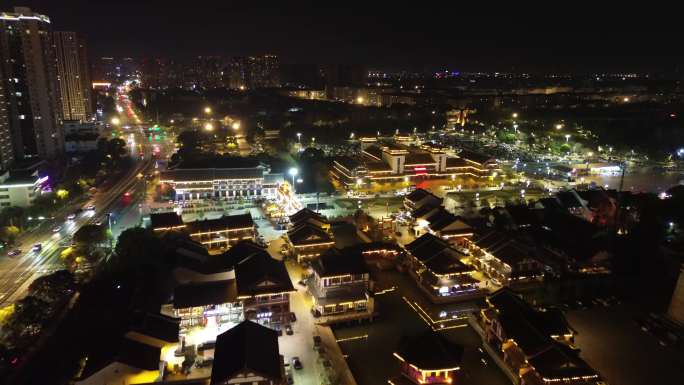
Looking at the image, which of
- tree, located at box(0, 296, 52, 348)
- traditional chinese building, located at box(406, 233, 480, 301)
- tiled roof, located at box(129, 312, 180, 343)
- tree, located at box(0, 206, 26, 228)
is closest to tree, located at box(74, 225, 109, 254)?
tree, located at box(0, 296, 52, 348)

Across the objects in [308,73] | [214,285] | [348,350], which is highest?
[308,73]

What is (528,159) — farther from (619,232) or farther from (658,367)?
(658,367)

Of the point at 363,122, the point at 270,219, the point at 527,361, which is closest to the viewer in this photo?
the point at 527,361

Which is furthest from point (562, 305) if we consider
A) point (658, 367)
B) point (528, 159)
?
point (528, 159)

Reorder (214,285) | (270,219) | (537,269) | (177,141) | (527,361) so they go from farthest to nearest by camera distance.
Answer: (177,141) < (270,219) < (537,269) < (214,285) < (527,361)

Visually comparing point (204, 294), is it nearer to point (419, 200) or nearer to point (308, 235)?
→ point (308, 235)

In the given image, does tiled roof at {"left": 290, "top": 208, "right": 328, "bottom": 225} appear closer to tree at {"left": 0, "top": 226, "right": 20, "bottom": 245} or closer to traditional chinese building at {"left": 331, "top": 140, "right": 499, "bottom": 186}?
traditional chinese building at {"left": 331, "top": 140, "right": 499, "bottom": 186}

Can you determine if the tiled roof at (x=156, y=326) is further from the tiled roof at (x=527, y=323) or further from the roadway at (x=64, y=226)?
the tiled roof at (x=527, y=323)

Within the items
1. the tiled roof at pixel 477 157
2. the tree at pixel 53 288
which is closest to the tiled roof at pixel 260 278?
the tree at pixel 53 288
